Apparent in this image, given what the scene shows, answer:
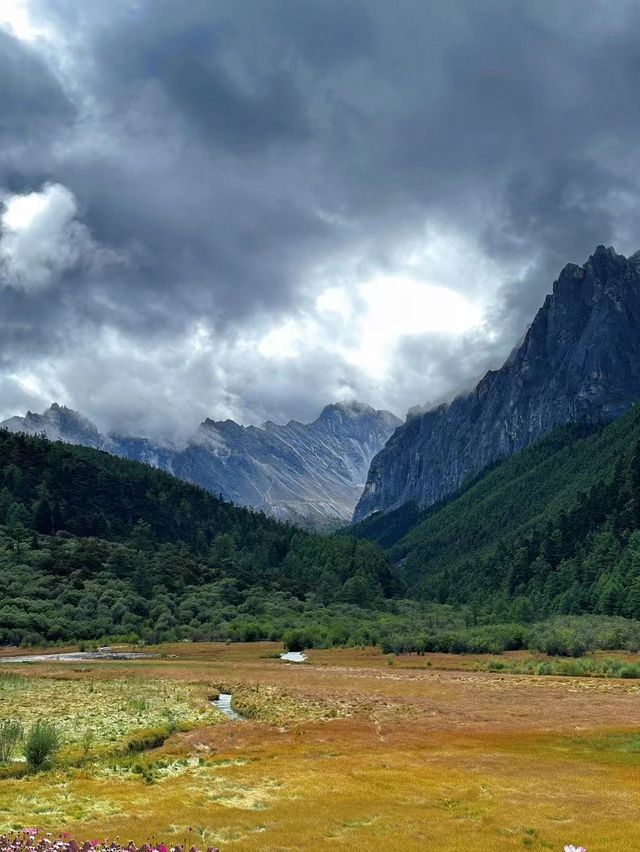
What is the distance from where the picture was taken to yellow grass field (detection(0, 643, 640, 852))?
2395cm

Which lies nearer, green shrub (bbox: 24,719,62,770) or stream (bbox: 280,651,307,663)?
green shrub (bbox: 24,719,62,770)

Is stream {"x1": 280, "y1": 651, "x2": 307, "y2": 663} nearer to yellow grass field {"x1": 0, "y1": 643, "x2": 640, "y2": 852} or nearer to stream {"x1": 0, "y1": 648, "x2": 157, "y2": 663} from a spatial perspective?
stream {"x1": 0, "y1": 648, "x2": 157, "y2": 663}

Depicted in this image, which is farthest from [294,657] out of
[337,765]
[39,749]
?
[39,749]

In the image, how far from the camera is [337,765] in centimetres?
3681

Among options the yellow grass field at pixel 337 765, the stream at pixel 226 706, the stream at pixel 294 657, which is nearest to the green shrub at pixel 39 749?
the yellow grass field at pixel 337 765

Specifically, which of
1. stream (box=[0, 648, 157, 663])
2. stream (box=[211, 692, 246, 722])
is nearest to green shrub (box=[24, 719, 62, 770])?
stream (box=[211, 692, 246, 722])

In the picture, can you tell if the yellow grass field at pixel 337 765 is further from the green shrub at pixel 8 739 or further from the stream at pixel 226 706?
the green shrub at pixel 8 739

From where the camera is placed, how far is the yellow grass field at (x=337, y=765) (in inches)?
943

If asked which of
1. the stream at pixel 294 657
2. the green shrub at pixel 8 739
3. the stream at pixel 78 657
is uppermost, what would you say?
the green shrub at pixel 8 739

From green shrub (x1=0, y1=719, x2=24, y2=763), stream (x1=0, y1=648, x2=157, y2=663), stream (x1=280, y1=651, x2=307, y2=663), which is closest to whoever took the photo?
green shrub (x1=0, y1=719, x2=24, y2=763)

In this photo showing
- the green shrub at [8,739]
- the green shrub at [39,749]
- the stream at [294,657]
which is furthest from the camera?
the stream at [294,657]

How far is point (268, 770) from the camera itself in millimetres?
35062

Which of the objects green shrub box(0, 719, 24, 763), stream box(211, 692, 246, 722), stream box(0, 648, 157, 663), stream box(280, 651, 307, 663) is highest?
green shrub box(0, 719, 24, 763)

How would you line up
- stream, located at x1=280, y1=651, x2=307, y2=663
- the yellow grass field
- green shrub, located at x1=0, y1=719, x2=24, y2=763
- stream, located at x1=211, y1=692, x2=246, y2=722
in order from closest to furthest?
1. the yellow grass field
2. green shrub, located at x1=0, y1=719, x2=24, y2=763
3. stream, located at x1=211, y1=692, x2=246, y2=722
4. stream, located at x1=280, y1=651, x2=307, y2=663
